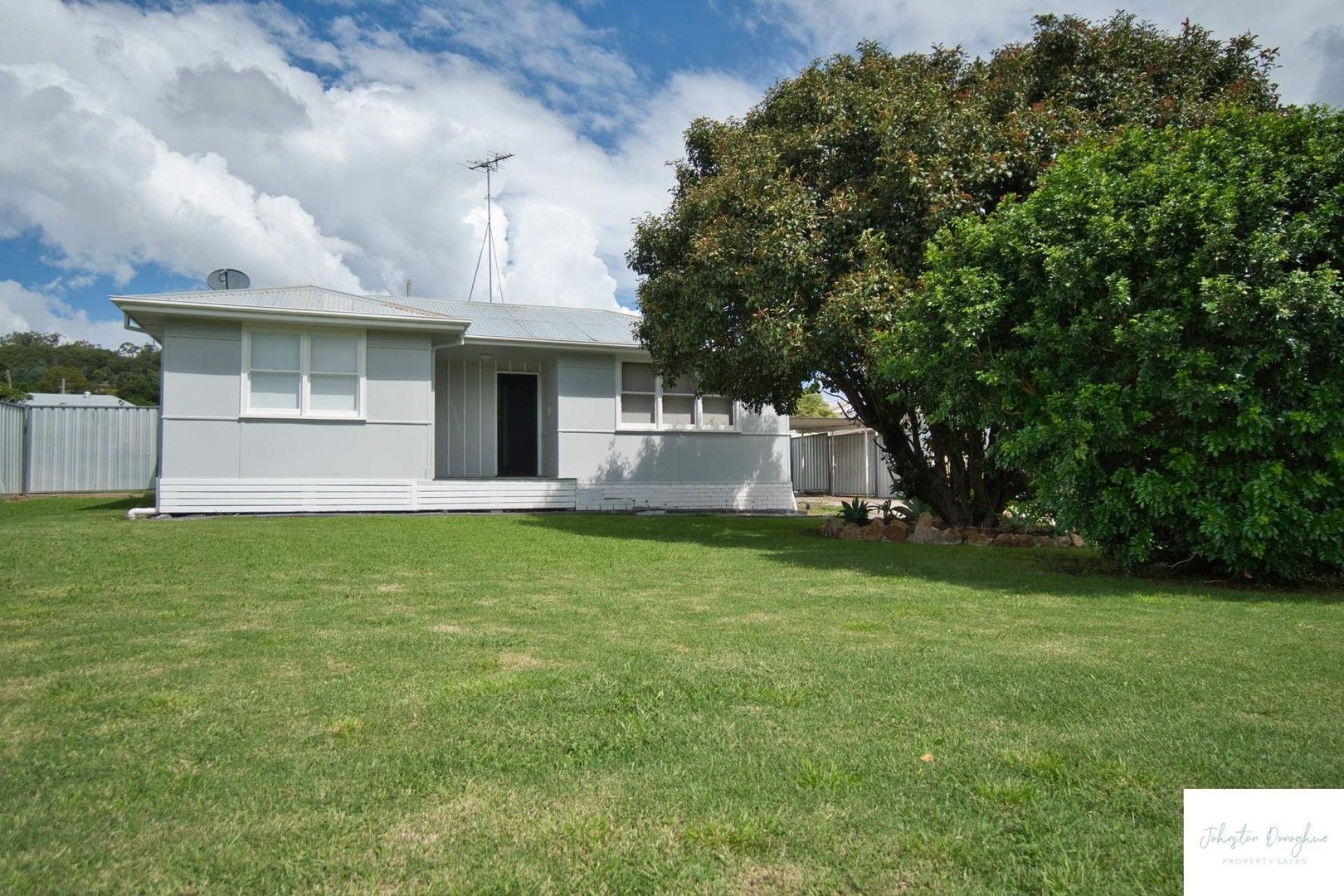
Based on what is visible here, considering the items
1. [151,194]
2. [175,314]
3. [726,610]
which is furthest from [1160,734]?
[151,194]

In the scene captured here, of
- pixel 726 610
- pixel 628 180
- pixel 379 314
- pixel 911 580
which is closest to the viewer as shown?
pixel 726 610

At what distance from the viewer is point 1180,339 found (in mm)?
7125

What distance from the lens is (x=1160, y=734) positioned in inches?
125

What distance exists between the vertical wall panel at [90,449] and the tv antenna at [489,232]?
867 cm

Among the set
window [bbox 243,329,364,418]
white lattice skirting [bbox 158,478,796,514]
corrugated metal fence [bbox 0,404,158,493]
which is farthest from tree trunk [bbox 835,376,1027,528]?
corrugated metal fence [bbox 0,404,158,493]

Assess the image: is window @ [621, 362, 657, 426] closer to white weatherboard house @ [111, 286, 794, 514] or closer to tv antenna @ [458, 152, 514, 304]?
white weatherboard house @ [111, 286, 794, 514]

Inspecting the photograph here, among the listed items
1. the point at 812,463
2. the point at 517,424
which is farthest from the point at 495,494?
the point at 812,463

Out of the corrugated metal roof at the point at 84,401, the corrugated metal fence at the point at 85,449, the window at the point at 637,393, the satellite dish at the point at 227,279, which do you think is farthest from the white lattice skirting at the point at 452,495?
the corrugated metal roof at the point at 84,401

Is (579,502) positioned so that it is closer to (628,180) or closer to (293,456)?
(293,456)

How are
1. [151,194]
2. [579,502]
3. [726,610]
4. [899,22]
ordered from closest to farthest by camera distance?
[726,610] → [899,22] → [579,502] → [151,194]

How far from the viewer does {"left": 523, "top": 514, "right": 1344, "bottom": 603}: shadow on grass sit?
7.21 m

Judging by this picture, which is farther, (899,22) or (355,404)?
(355,404)

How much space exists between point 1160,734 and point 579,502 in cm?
1349

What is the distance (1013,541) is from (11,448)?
21498mm
